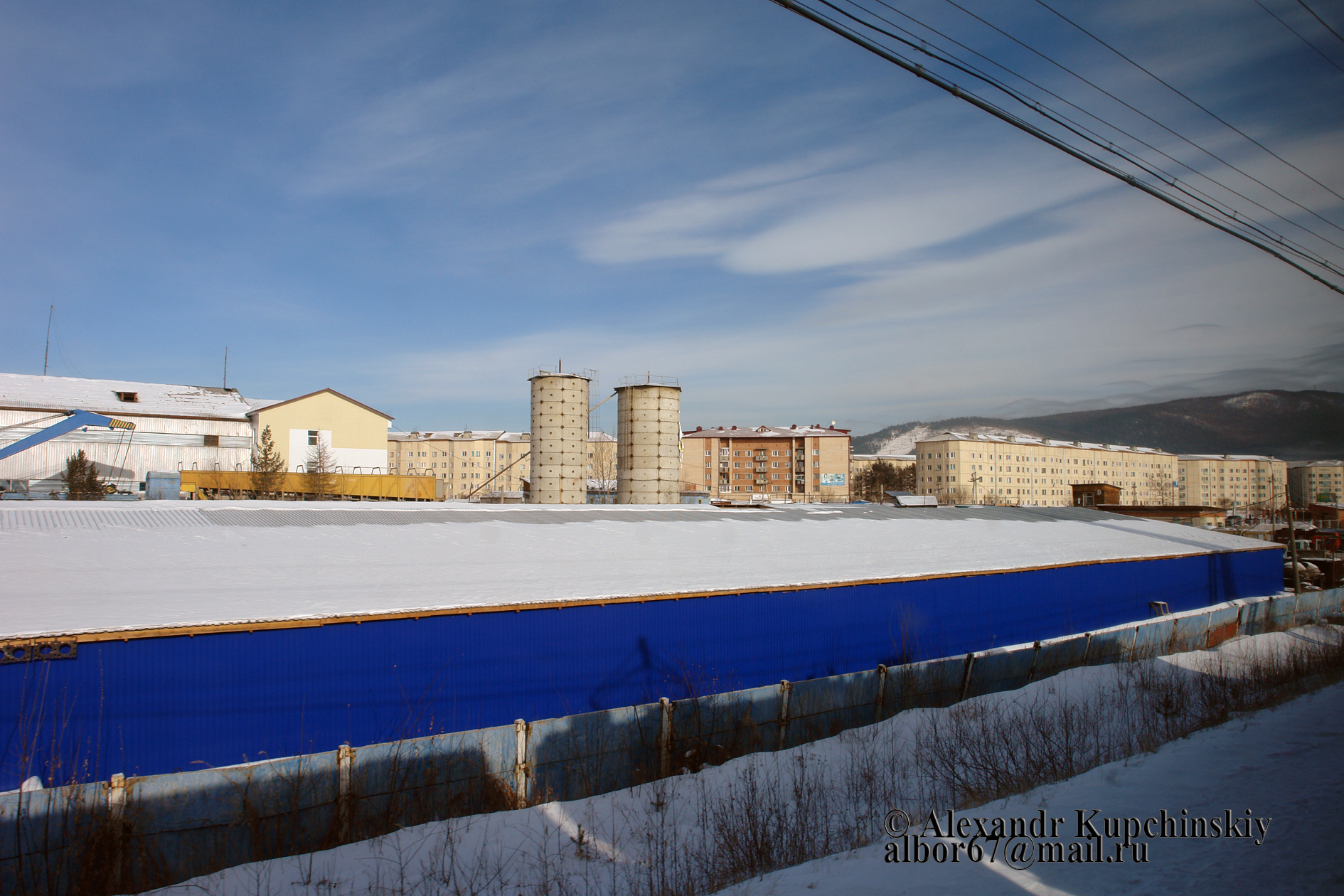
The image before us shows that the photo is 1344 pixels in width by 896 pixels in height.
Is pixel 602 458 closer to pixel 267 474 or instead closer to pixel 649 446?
pixel 267 474

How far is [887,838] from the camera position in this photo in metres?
7.50

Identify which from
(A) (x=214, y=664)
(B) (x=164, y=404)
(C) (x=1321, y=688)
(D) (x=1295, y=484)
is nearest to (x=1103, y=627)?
(C) (x=1321, y=688)

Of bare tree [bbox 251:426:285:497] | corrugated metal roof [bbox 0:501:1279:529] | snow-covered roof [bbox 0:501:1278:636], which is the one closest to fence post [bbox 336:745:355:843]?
snow-covered roof [bbox 0:501:1278:636]

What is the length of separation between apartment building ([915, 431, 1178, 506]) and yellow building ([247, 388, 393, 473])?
97.1 meters

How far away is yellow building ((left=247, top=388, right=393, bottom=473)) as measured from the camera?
5078cm

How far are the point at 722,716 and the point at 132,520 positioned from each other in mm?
13518

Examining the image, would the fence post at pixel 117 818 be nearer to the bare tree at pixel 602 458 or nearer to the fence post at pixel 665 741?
the fence post at pixel 665 741

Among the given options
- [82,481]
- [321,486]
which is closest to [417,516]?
[321,486]

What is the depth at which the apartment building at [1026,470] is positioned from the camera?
430 feet

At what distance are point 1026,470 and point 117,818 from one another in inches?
5851

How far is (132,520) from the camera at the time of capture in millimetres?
15633

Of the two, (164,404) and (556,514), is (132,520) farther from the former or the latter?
(164,404)

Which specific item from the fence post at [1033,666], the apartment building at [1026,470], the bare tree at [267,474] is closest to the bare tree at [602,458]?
the bare tree at [267,474]

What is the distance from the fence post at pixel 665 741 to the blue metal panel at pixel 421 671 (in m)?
1.57
